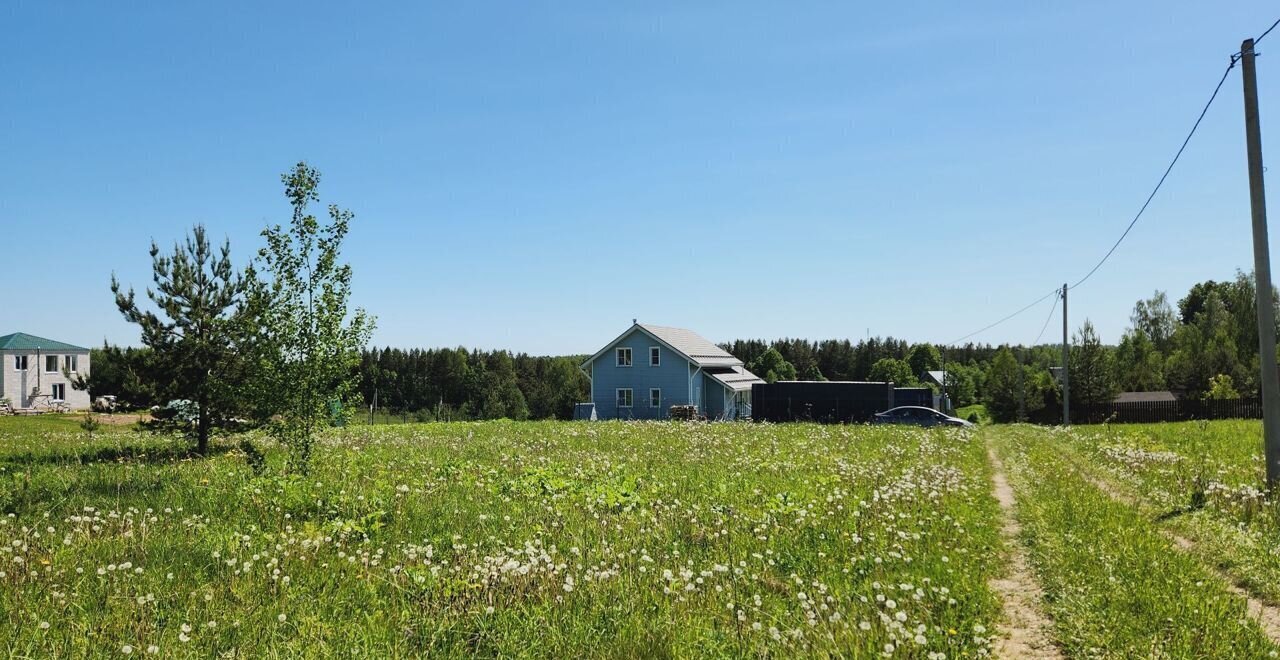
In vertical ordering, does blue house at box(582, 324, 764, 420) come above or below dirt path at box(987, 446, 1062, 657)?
above

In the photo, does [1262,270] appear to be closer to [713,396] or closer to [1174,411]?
[1174,411]

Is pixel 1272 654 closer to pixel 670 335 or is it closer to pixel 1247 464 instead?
pixel 1247 464

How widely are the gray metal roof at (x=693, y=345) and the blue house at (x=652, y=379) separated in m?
0.07

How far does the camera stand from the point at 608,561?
23.1 ft

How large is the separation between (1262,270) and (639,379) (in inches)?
1470

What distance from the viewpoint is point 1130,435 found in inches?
1005

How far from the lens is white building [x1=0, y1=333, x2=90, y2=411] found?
62.2m

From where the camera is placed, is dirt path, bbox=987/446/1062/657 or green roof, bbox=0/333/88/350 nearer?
dirt path, bbox=987/446/1062/657

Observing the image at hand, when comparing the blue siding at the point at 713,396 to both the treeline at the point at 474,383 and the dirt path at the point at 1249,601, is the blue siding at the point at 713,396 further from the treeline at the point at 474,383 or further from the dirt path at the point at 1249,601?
the treeline at the point at 474,383

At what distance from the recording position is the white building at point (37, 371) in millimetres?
62250

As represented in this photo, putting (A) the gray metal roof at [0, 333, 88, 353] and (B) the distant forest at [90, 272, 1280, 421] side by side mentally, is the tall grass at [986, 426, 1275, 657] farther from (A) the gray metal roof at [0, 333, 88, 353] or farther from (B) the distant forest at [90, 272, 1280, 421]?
(A) the gray metal roof at [0, 333, 88, 353]

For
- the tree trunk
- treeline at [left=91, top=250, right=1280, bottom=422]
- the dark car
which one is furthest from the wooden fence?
the tree trunk

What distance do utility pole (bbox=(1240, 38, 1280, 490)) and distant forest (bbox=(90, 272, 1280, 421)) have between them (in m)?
13.9

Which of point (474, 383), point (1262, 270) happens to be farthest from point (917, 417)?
point (474, 383)
